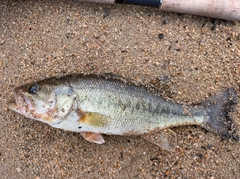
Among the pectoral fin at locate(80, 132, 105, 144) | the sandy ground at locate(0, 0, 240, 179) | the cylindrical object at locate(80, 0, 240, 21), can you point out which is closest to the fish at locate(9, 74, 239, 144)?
the pectoral fin at locate(80, 132, 105, 144)

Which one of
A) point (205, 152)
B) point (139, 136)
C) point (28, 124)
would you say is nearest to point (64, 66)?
point (28, 124)

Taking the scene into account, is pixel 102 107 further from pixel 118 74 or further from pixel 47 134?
pixel 47 134

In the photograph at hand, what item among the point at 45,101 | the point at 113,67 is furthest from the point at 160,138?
the point at 45,101

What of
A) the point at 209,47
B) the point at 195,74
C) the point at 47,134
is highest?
the point at 209,47

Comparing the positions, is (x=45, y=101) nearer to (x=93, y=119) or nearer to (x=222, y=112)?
(x=93, y=119)

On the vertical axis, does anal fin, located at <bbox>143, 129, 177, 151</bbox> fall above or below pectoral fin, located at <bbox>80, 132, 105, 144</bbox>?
above

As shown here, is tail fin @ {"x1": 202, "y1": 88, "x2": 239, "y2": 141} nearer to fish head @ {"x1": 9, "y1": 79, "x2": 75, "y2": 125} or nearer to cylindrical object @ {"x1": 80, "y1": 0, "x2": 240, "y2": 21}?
cylindrical object @ {"x1": 80, "y1": 0, "x2": 240, "y2": 21}

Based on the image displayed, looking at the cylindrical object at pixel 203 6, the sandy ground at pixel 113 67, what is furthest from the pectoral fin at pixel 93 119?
the cylindrical object at pixel 203 6
